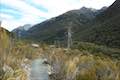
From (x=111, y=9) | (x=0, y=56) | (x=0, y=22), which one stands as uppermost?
(x=111, y=9)

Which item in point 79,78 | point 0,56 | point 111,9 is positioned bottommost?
point 79,78

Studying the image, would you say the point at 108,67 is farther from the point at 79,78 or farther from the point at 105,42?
the point at 105,42

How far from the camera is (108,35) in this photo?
110812mm

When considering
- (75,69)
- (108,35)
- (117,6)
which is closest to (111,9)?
(117,6)

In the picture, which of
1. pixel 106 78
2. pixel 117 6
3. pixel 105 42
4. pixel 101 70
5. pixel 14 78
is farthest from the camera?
pixel 117 6

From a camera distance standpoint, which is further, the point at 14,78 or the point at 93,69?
the point at 93,69

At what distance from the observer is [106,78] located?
15.7 meters

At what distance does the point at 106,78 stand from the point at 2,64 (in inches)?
222

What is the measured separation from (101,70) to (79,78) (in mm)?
1181

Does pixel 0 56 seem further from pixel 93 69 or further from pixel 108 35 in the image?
pixel 108 35

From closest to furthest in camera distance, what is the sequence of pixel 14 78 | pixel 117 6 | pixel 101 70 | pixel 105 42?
pixel 14 78 < pixel 101 70 < pixel 105 42 < pixel 117 6

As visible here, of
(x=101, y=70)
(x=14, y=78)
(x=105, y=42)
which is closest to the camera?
(x=14, y=78)

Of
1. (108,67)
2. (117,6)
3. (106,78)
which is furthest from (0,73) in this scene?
(117,6)

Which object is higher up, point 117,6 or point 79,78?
point 117,6
